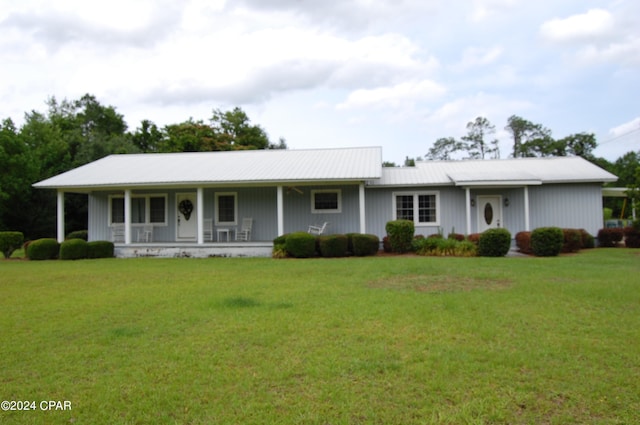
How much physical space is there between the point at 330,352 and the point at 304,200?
1364cm

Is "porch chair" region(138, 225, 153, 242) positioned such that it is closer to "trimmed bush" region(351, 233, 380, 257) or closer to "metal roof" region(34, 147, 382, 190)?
"metal roof" region(34, 147, 382, 190)

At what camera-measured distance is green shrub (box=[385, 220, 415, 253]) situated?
15531mm

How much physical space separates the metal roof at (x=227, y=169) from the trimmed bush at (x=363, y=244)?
2.01 m

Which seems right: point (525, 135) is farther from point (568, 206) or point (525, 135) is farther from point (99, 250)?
point (99, 250)

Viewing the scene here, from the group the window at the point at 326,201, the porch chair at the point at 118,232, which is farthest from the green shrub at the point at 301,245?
the porch chair at the point at 118,232

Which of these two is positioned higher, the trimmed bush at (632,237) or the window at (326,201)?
the window at (326,201)

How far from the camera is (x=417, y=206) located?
18.1 m

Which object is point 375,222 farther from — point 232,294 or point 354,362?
point 354,362

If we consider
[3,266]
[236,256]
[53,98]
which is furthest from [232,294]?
[53,98]

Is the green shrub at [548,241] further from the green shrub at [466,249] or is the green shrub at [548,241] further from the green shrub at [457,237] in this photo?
the green shrub at [457,237]

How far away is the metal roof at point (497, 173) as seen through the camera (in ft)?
56.2

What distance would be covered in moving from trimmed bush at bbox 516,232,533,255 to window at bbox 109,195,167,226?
13876mm

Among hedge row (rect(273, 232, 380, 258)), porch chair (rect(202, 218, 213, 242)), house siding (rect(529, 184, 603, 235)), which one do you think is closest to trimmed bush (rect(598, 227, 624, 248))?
house siding (rect(529, 184, 603, 235))

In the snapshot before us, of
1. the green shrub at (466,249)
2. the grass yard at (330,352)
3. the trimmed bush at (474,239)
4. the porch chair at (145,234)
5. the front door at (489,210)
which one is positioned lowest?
the grass yard at (330,352)
